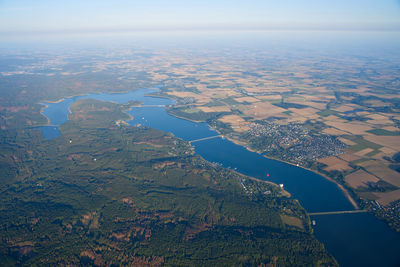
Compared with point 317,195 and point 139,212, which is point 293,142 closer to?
point 317,195

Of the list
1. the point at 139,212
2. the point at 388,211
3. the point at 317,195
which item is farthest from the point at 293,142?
the point at 139,212

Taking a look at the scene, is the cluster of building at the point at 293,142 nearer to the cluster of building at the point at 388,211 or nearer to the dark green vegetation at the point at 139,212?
the dark green vegetation at the point at 139,212

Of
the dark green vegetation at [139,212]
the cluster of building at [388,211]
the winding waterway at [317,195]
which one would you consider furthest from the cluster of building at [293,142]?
the cluster of building at [388,211]

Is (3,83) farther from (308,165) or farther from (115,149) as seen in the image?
(308,165)

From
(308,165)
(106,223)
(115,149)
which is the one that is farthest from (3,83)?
(308,165)

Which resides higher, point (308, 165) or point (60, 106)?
point (308, 165)

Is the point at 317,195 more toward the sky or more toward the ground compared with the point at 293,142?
more toward the sky
